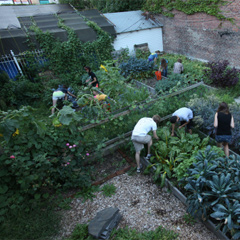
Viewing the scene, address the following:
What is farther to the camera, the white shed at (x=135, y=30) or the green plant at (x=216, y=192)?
the white shed at (x=135, y=30)

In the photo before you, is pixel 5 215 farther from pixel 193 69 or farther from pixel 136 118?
pixel 193 69

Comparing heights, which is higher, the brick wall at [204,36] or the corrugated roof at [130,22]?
the corrugated roof at [130,22]

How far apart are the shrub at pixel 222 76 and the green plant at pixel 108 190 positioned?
6718mm

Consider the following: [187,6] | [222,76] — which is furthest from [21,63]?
[187,6]

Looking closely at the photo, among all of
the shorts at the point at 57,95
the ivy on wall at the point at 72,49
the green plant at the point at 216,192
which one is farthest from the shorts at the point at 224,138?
the ivy on wall at the point at 72,49

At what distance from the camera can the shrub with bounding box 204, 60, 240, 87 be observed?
7488mm

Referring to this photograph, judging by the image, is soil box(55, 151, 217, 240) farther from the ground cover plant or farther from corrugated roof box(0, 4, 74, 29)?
corrugated roof box(0, 4, 74, 29)

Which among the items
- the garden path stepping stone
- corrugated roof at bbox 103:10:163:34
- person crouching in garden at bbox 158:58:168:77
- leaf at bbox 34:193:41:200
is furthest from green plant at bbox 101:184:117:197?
corrugated roof at bbox 103:10:163:34

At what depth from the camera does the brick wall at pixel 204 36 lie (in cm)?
973

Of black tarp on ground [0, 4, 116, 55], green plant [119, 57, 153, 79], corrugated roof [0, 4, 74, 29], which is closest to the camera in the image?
black tarp on ground [0, 4, 116, 55]

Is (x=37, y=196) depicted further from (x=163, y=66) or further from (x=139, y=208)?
(x=163, y=66)

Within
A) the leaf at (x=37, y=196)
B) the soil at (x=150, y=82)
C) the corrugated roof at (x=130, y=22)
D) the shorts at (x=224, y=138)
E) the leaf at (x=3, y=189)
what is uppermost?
the corrugated roof at (x=130, y=22)

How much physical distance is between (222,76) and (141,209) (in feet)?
22.4

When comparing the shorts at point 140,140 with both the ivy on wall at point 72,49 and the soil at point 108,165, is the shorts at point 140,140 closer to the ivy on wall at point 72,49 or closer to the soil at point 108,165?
the soil at point 108,165
